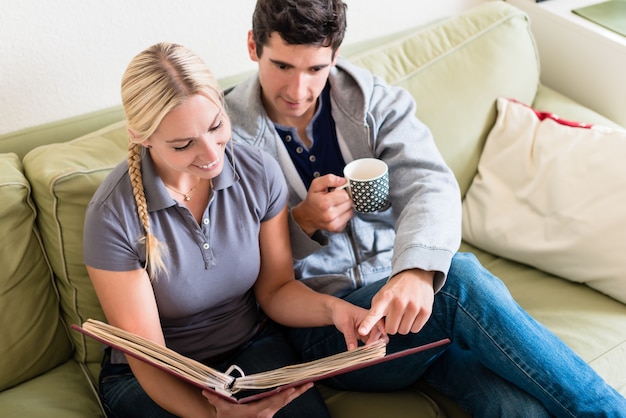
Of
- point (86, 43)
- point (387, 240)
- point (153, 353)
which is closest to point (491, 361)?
point (387, 240)

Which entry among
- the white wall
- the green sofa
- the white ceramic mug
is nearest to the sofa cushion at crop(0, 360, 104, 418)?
the green sofa

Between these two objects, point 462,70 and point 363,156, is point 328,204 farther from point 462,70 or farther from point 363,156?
point 462,70

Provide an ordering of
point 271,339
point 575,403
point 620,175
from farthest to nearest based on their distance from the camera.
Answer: point 620,175 < point 271,339 < point 575,403

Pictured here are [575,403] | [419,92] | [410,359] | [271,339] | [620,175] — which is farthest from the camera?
[419,92]

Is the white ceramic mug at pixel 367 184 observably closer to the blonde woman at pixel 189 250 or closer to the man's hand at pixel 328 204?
the man's hand at pixel 328 204

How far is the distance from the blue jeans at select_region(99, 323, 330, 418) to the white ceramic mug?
0.37 m

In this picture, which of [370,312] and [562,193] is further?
[562,193]

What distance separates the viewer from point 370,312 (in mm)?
1400

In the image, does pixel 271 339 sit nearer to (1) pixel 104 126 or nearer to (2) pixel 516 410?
(2) pixel 516 410

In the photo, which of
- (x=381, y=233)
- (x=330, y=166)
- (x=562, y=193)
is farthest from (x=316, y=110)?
(x=562, y=193)

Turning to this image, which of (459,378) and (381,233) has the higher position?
(381,233)

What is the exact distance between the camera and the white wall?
1.70m

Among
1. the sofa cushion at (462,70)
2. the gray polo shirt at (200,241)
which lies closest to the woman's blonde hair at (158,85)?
the gray polo shirt at (200,241)

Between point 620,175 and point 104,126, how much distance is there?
1278 millimetres
